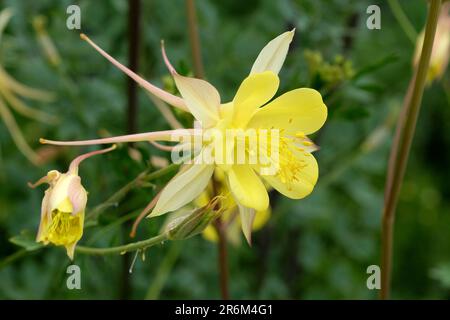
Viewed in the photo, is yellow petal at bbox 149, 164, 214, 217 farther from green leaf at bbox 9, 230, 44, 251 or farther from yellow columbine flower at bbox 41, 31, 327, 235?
green leaf at bbox 9, 230, 44, 251

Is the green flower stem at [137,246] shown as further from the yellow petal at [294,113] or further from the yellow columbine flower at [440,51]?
the yellow columbine flower at [440,51]

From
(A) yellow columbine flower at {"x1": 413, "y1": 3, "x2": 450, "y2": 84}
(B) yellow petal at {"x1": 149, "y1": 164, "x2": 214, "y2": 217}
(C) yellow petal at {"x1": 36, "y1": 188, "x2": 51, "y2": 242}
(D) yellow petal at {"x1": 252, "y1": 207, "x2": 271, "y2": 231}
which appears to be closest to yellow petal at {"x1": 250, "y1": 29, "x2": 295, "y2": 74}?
(B) yellow petal at {"x1": 149, "y1": 164, "x2": 214, "y2": 217}

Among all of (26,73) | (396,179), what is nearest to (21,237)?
(396,179)

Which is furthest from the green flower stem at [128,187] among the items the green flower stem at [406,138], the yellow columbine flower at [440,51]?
the yellow columbine flower at [440,51]

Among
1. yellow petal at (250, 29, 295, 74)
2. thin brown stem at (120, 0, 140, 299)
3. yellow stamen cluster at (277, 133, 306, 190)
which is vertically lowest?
yellow stamen cluster at (277, 133, 306, 190)

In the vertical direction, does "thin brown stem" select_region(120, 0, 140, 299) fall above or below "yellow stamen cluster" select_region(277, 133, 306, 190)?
above

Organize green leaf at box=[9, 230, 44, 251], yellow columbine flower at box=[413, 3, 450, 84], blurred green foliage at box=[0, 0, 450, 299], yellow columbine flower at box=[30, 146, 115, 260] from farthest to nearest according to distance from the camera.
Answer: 1. blurred green foliage at box=[0, 0, 450, 299]
2. yellow columbine flower at box=[413, 3, 450, 84]
3. green leaf at box=[9, 230, 44, 251]
4. yellow columbine flower at box=[30, 146, 115, 260]

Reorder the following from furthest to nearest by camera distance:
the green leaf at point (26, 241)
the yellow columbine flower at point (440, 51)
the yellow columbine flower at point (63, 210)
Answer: the yellow columbine flower at point (440, 51) < the green leaf at point (26, 241) < the yellow columbine flower at point (63, 210)
